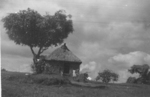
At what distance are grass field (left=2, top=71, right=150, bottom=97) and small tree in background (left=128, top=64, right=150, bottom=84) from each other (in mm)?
341

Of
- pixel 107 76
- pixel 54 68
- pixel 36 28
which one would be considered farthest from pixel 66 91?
pixel 36 28

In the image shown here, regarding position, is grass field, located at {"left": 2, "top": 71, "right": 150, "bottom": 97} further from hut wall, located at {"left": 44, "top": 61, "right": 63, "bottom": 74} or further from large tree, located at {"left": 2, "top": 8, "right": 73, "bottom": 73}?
large tree, located at {"left": 2, "top": 8, "right": 73, "bottom": 73}

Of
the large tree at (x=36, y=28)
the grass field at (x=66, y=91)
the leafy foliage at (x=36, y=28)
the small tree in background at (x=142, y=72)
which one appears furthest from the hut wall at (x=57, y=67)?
the small tree in background at (x=142, y=72)

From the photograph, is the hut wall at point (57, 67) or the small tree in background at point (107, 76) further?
the hut wall at point (57, 67)

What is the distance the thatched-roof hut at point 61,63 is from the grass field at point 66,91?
2329 mm

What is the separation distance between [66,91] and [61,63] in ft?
19.3

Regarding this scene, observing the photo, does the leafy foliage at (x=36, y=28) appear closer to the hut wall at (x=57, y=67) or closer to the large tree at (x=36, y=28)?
the large tree at (x=36, y=28)

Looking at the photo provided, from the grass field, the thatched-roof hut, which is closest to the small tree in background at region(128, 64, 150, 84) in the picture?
the grass field

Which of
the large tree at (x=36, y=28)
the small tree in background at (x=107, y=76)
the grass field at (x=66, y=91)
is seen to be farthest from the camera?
the large tree at (x=36, y=28)

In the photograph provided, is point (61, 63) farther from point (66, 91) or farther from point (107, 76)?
point (66, 91)

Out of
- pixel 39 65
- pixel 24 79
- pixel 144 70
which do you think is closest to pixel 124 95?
pixel 144 70

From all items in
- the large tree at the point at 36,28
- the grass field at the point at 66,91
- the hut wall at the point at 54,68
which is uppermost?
the large tree at the point at 36,28

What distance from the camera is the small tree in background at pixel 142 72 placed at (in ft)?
32.3

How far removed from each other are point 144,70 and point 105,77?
2.23 m
